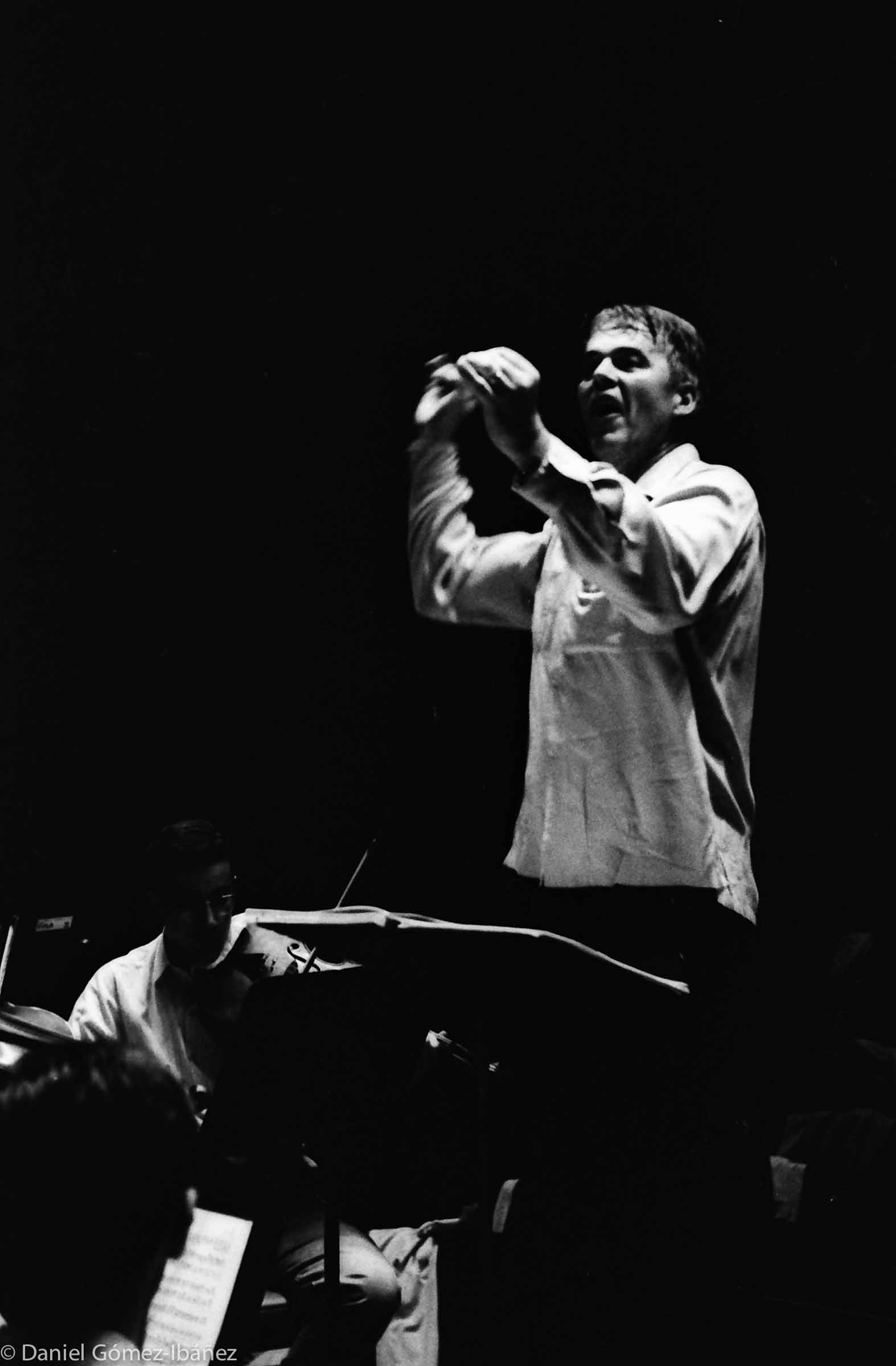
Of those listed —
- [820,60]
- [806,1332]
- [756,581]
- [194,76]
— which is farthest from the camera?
[194,76]

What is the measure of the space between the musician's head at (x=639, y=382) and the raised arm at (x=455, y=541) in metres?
0.27

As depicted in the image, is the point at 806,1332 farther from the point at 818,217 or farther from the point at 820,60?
the point at 820,60

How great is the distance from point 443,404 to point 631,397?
412 millimetres

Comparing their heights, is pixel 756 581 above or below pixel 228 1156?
above

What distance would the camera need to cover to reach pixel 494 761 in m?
3.43

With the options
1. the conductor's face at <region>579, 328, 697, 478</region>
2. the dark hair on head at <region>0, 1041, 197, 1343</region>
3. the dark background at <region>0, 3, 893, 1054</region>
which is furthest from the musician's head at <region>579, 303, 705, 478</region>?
the dark hair on head at <region>0, 1041, 197, 1343</region>

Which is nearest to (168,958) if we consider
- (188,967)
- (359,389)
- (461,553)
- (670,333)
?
(188,967)

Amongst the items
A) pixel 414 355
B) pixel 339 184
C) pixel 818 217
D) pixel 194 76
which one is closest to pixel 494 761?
pixel 414 355

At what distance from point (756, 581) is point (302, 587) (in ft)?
4.46

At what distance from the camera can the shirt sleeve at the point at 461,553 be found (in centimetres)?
331

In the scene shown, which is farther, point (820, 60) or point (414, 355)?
point (414, 355)

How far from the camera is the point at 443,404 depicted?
332 centimetres

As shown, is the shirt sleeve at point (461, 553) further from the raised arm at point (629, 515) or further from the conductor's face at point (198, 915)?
the conductor's face at point (198, 915)

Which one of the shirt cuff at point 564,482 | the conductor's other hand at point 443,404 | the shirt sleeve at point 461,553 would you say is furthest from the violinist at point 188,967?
the shirt cuff at point 564,482
